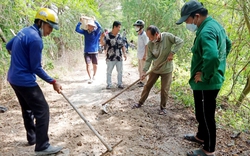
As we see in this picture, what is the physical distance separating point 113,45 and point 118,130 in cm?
283

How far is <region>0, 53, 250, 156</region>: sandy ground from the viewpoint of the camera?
3.09 meters

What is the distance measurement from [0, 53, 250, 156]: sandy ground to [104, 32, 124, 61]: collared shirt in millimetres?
1126

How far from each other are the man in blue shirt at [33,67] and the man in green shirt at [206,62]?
1860mm

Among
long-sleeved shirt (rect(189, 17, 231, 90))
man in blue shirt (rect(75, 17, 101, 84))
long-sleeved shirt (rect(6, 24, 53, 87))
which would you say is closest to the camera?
long-sleeved shirt (rect(189, 17, 231, 90))

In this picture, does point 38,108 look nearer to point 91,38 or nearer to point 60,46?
point 91,38

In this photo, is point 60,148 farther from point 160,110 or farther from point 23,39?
point 160,110

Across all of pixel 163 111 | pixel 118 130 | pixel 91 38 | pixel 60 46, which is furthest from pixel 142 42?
pixel 60 46

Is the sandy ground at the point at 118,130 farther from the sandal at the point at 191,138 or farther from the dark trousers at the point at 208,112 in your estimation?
the dark trousers at the point at 208,112

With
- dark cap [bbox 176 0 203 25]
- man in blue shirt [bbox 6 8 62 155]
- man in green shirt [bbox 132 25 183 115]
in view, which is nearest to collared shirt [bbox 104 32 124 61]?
man in green shirt [bbox 132 25 183 115]

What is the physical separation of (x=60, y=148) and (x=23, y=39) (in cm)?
160

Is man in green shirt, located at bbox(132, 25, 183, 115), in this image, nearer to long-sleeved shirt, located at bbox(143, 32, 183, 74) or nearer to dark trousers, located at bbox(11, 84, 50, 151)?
long-sleeved shirt, located at bbox(143, 32, 183, 74)

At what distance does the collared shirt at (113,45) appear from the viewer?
5.79 meters

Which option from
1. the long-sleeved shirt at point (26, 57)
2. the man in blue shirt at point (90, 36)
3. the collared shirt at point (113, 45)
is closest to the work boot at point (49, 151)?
the long-sleeved shirt at point (26, 57)

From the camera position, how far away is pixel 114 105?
4.95 m
